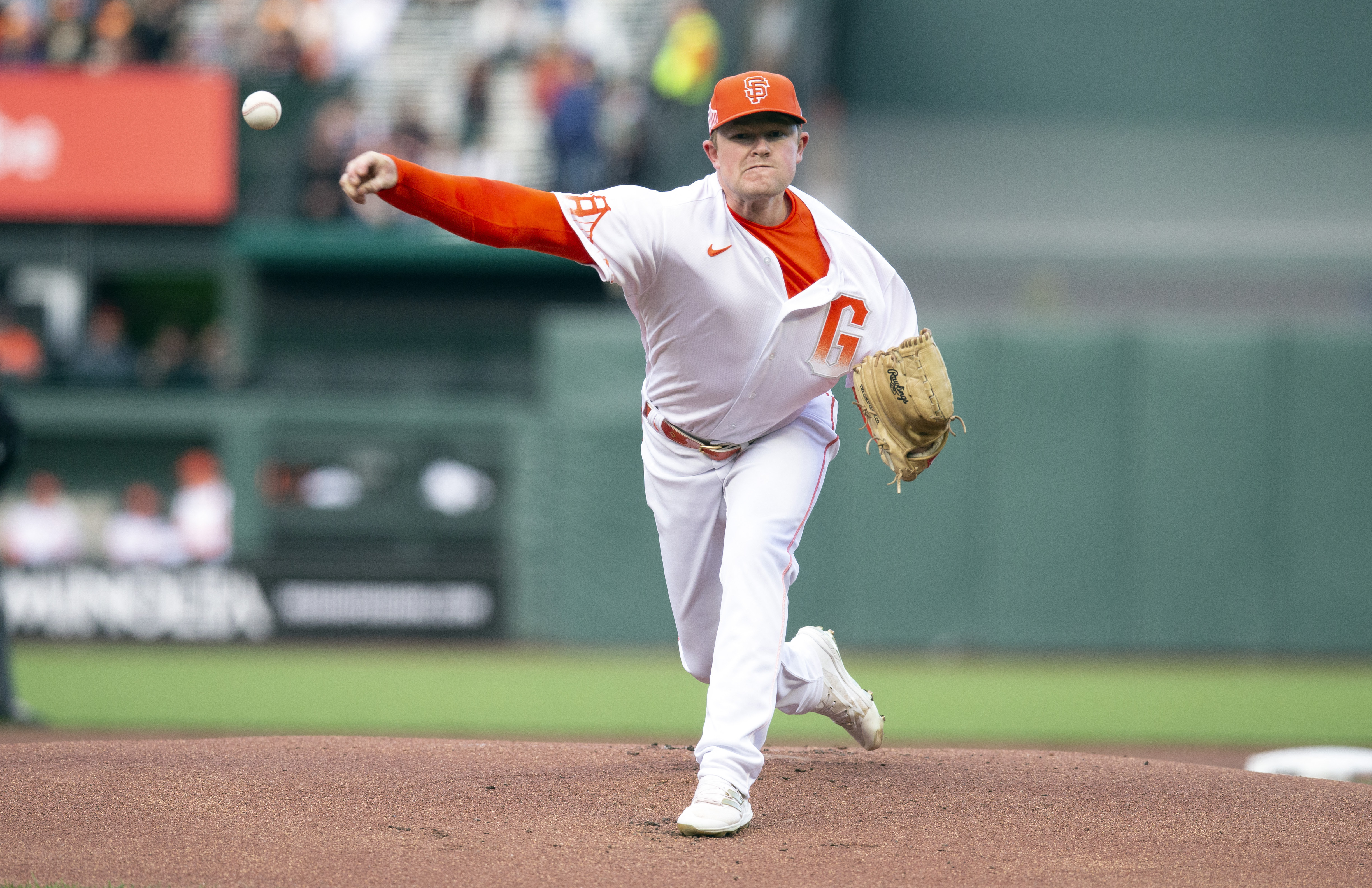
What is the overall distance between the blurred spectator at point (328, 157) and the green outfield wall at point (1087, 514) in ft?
13.4

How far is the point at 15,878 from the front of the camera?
3.17 meters

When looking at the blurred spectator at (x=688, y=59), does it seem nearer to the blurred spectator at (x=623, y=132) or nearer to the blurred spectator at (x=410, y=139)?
the blurred spectator at (x=623, y=132)

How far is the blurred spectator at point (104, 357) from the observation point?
11.5 meters

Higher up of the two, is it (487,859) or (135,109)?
(135,109)

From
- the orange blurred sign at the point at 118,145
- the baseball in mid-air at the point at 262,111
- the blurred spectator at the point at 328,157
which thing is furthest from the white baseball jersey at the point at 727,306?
the orange blurred sign at the point at 118,145

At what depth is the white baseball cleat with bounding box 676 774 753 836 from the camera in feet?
11.6

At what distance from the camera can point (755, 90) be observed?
3.66 meters

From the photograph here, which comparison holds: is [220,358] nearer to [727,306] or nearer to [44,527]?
[44,527]

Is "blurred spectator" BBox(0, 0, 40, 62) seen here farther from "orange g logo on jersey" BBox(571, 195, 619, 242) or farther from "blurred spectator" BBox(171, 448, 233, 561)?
"orange g logo on jersey" BBox(571, 195, 619, 242)

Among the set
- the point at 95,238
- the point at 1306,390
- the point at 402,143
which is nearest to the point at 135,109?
the point at 95,238

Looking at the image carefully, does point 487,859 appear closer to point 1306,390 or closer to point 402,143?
point 1306,390

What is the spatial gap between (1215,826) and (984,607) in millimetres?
6527

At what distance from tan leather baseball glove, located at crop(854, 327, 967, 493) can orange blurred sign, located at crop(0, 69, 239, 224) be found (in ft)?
→ 33.5

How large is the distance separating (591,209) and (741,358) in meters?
0.60
